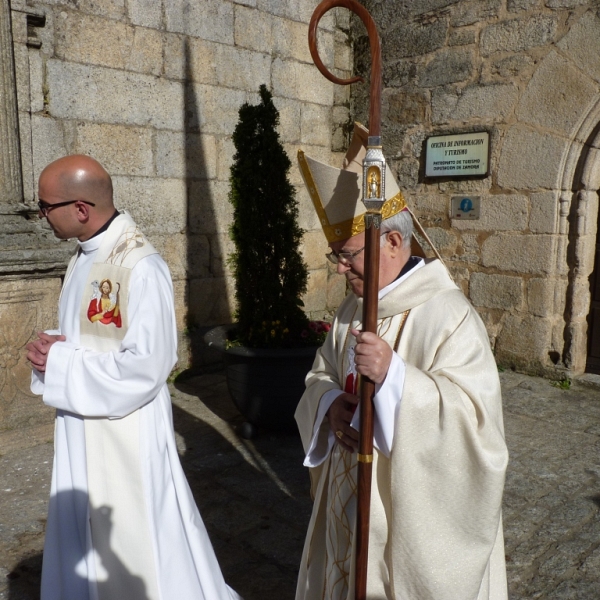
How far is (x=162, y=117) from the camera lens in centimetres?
Answer: 559

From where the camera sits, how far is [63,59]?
4.88m

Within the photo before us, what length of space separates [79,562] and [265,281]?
2678 mm

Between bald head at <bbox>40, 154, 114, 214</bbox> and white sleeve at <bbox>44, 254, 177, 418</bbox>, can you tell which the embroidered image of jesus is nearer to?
white sleeve at <bbox>44, 254, 177, 418</bbox>

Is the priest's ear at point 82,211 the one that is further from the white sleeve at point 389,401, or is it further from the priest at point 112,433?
the white sleeve at point 389,401

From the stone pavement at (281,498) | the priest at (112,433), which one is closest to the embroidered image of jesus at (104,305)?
the priest at (112,433)

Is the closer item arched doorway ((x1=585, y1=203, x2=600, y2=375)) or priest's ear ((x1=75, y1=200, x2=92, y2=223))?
priest's ear ((x1=75, y1=200, x2=92, y2=223))

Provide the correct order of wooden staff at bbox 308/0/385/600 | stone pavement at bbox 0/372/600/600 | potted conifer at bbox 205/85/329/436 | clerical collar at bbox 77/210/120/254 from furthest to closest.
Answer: potted conifer at bbox 205/85/329/436, stone pavement at bbox 0/372/600/600, clerical collar at bbox 77/210/120/254, wooden staff at bbox 308/0/385/600

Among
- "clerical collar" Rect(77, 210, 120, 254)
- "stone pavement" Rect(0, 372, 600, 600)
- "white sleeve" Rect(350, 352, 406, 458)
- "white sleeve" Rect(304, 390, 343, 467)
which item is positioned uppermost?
"clerical collar" Rect(77, 210, 120, 254)

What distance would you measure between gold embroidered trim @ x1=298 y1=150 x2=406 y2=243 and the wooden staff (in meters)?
0.25

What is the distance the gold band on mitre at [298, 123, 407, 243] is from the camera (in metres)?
1.88

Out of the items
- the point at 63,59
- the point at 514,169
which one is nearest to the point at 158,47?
the point at 63,59

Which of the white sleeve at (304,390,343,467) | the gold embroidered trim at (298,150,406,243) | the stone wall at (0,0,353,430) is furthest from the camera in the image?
the stone wall at (0,0,353,430)

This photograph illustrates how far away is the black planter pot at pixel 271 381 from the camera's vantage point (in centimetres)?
436

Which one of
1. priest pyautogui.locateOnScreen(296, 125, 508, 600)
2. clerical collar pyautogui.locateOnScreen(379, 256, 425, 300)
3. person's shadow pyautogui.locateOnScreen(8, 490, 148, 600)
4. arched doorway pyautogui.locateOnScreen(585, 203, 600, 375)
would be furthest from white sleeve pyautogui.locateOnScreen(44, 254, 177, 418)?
arched doorway pyautogui.locateOnScreen(585, 203, 600, 375)
